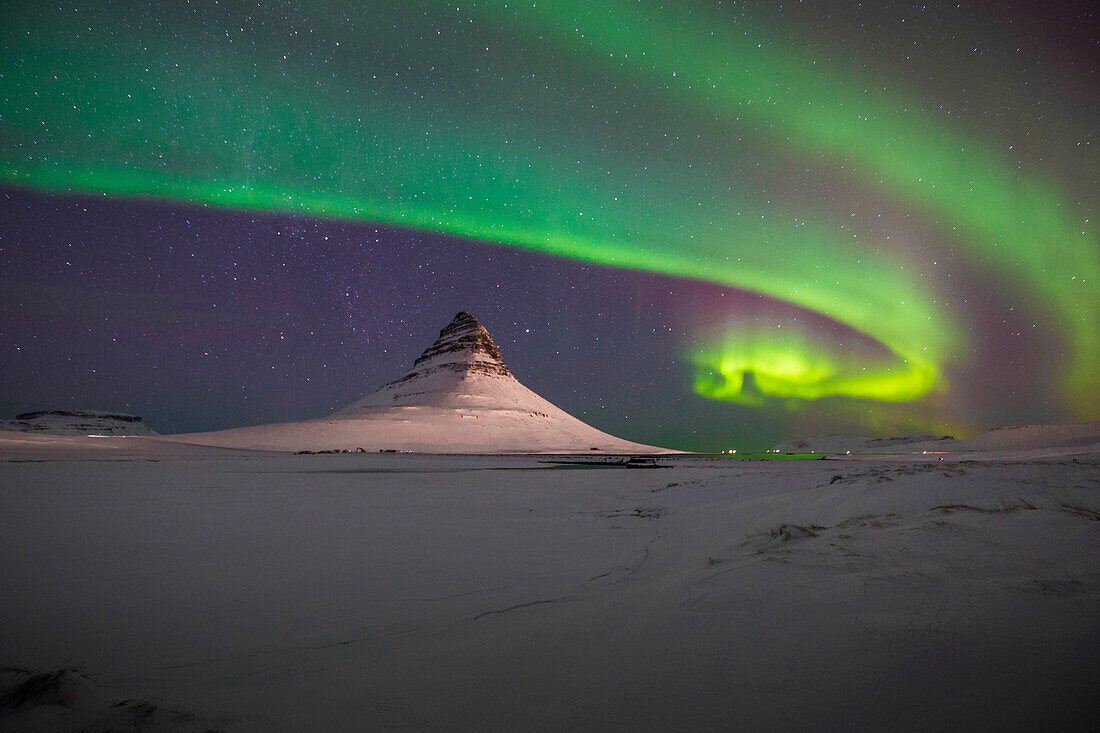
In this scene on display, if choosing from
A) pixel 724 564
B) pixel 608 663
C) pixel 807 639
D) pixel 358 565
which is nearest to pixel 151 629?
pixel 358 565

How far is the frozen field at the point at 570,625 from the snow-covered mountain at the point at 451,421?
67458 mm

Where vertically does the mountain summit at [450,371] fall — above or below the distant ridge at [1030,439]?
above

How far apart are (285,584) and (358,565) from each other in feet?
2.41

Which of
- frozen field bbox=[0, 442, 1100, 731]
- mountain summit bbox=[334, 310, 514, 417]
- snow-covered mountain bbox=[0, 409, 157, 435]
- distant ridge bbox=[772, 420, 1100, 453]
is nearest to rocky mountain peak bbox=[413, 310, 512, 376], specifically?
mountain summit bbox=[334, 310, 514, 417]

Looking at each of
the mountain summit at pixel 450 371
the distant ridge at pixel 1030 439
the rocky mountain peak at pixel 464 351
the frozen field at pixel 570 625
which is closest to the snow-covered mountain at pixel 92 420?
the mountain summit at pixel 450 371

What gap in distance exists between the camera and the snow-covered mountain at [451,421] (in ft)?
249

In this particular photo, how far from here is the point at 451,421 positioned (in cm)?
9681

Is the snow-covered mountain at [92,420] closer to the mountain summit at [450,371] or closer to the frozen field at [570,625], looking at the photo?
the mountain summit at [450,371]

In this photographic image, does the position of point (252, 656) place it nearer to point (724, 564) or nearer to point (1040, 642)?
point (724, 564)

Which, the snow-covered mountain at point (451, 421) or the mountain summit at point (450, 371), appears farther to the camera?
the mountain summit at point (450, 371)

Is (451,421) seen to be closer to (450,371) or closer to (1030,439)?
(450,371)

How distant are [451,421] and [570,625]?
9675cm

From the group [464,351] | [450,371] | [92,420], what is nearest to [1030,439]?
[450,371]

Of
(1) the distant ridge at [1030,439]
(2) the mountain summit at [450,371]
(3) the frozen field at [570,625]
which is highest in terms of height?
(2) the mountain summit at [450,371]
